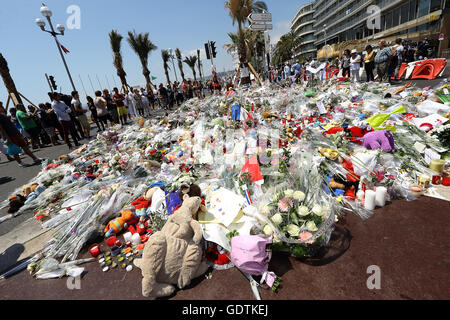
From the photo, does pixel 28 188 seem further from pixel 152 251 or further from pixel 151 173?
pixel 152 251

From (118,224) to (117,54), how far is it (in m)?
20.1

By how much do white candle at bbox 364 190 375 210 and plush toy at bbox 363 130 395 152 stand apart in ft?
3.59

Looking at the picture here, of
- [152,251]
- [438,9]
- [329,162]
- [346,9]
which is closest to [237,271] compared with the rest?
[152,251]

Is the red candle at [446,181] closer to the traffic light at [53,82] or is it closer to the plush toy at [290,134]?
the plush toy at [290,134]

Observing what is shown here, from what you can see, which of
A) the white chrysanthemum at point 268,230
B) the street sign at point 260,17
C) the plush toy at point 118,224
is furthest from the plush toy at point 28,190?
the street sign at point 260,17

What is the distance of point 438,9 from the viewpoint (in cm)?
2338

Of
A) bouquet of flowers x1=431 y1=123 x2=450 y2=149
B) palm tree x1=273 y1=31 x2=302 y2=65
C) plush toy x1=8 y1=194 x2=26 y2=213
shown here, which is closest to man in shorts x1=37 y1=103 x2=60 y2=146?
plush toy x1=8 y1=194 x2=26 y2=213

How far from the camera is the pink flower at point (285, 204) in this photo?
7.00 feet

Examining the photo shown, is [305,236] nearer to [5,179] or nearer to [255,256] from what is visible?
[255,256]

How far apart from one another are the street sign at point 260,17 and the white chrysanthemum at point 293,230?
10634 millimetres

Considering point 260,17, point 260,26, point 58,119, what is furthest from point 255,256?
point 260,17

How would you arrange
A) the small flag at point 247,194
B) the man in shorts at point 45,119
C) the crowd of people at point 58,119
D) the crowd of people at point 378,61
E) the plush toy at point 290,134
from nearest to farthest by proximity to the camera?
the small flag at point 247,194 → the plush toy at point 290,134 → the crowd of people at point 58,119 → the man in shorts at point 45,119 → the crowd of people at point 378,61
